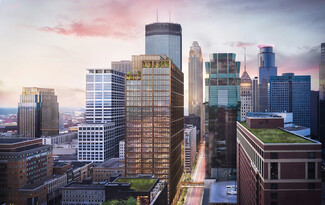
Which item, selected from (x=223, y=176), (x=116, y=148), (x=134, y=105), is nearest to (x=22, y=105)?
(x=116, y=148)

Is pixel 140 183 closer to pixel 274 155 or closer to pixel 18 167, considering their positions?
pixel 274 155

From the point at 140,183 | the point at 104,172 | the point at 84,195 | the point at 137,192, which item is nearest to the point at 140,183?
the point at 140,183

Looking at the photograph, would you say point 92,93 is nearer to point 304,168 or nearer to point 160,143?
point 160,143

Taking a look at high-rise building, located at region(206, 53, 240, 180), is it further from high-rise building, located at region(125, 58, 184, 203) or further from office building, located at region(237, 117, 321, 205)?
office building, located at region(237, 117, 321, 205)

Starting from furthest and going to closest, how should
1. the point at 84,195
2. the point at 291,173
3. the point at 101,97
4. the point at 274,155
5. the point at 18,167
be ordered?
the point at 101,97 → the point at 18,167 → the point at 84,195 → the point at 274,155 → the point at 291,173

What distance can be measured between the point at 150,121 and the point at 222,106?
52.8 m

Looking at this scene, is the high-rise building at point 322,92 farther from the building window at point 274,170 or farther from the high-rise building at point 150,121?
the building window at point 274,170

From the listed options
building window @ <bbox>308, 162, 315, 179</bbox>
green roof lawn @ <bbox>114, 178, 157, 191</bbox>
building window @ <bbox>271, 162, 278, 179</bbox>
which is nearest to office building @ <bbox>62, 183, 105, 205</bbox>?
green roof lawn @ <bbox>114, 178, 157, 191</bbox>

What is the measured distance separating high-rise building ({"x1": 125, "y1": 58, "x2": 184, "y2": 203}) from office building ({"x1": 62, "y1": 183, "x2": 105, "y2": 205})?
12.4 meters

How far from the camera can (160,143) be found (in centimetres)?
9688

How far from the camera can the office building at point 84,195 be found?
8631 centimetres

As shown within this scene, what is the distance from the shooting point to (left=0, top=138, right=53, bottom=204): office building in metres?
92.8

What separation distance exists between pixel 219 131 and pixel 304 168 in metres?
98.8

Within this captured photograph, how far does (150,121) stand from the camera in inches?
3844
